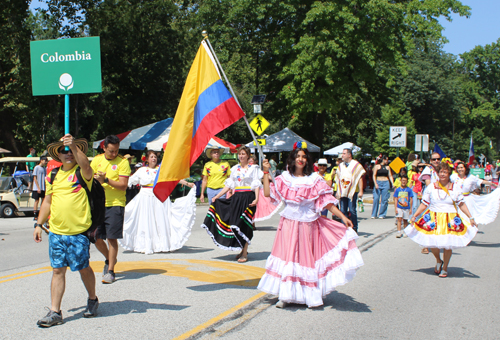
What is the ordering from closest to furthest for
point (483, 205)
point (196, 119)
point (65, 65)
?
point (65, 65), point (196, 119), point (483, 205)

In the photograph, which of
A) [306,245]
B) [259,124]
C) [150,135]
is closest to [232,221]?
[306,245]

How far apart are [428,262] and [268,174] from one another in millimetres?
4302

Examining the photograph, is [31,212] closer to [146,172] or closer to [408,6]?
[146,172]

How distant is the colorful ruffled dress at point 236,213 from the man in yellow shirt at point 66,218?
150 inches

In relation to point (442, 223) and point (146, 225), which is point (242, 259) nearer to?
point (146, 225)

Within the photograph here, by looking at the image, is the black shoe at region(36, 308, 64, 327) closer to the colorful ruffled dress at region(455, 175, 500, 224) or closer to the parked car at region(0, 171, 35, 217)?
the colorful ruffled dress at region(455, 175, 500, 224)

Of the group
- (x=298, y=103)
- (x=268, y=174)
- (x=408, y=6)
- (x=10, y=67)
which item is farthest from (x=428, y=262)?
(x=10, y=67)

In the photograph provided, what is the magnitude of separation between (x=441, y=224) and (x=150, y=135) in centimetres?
1586

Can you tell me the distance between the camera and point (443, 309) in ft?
19.5

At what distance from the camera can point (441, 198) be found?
27.1 ft

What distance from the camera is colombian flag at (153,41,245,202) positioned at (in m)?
5.93

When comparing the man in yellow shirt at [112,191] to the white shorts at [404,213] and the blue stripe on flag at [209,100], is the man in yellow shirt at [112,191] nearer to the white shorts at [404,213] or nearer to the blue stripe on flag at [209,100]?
the blue stripe on flag at [209,100]

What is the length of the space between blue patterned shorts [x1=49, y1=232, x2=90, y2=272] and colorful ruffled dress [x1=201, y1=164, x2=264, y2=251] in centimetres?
393

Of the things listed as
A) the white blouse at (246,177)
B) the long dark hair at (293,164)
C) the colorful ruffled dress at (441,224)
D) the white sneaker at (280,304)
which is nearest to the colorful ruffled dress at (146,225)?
the white blouse at (246,177)
